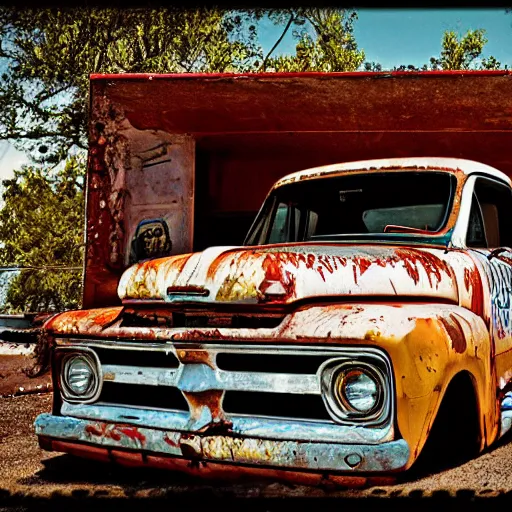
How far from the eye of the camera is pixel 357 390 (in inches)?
106

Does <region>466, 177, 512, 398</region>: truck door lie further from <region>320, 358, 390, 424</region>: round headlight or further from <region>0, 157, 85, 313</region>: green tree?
<region>0, 157, 85, 313</region>: green tree

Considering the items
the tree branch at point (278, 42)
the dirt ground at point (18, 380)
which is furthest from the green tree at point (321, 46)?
the dirt ground at point (18, 380)

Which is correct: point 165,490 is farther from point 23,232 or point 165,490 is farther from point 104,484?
point 23,232

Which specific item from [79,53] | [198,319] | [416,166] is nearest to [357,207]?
[416,166]

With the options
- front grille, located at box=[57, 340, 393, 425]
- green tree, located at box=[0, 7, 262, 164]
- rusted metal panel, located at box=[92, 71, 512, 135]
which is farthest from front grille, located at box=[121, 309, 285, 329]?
green tree, located at box=[0, 7, 262, 164]

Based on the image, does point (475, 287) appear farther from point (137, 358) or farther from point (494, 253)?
point (137, 358)

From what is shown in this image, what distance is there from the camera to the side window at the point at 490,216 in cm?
375

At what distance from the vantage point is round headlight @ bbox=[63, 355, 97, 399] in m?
3.24

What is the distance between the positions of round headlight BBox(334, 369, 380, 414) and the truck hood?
367 millimetres

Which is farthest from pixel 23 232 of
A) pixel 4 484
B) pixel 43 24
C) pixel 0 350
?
pixel 4 484

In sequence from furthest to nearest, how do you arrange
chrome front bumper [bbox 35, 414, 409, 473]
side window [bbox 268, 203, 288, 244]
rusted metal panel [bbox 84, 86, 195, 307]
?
rusted metal panel [bbox 84, 86, 195, 307]
side window [bbox 268, 203, 288, 244]
chrome front bumper [bbox 35, 414, 409, 473]

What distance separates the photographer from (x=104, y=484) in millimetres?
3311

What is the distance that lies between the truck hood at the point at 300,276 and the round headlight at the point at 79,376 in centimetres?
39

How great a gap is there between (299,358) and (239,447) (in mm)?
390
